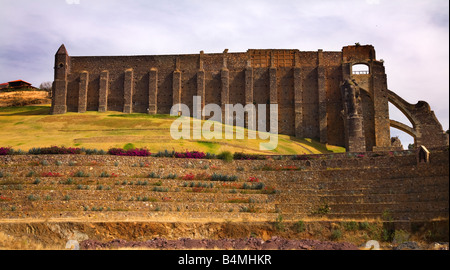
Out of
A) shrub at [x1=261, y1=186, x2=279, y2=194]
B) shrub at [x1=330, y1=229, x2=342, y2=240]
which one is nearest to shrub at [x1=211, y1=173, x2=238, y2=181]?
shrub at [x1=261, y1=186, x2=279, y2=194]

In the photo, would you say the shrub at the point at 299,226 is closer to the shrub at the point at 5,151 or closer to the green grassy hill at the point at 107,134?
the green grassy hill at the point at 107,134


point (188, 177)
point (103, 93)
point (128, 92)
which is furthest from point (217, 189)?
point (103, 93)

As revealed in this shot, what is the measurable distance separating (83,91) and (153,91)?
8066 mm

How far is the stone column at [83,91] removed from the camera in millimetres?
51972

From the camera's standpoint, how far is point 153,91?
52.0 metres

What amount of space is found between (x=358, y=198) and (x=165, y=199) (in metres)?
9.69

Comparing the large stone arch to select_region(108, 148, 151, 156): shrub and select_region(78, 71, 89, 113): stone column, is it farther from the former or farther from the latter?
select_region(78, 71, 89, 113): stone column

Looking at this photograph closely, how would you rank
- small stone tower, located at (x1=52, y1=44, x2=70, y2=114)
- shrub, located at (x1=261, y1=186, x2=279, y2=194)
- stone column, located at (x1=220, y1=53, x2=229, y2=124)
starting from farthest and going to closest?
small stone tower, located at (x1=52, y1=44, x2=70, y2=114) < stone column, located at (x1=220, y1=53, x2=229, y2=124) < shrub, located at (x1=261, y1=186, x2=279, y2=194)

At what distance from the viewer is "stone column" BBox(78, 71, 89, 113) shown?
52.0 meters

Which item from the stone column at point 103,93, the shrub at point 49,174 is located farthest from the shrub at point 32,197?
the stone column at point 103,93

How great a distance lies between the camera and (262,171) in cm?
2772

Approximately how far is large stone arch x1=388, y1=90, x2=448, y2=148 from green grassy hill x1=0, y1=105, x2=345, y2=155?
7.15 m
